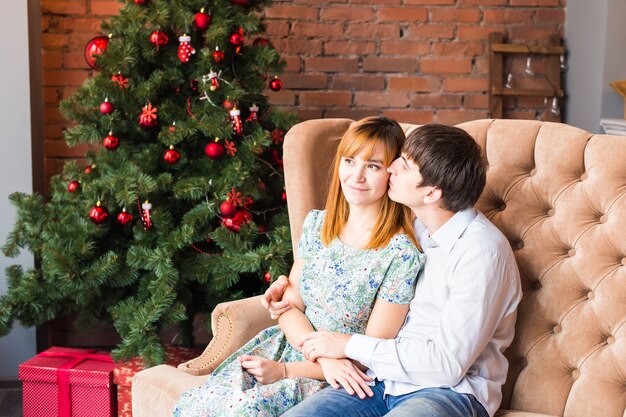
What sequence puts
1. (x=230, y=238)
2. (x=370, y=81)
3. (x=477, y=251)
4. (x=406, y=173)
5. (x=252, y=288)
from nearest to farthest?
(x=477, y=251)
(x=406, y=173)
(x=230, y=238)
(x=252, y=288)
(x=370, y=81)

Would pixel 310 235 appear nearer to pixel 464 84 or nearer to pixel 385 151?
pixel 385 151

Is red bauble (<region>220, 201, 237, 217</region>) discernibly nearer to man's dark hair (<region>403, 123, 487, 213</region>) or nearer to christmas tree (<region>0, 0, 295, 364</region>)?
christmas tree (<region>0, 0, 295, 364</region>)

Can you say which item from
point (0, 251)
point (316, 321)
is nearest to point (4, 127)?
point (0, 251)

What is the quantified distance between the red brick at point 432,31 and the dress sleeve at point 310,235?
1.85m

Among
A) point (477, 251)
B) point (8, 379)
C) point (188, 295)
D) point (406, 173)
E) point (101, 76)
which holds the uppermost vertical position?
point (101, 76)

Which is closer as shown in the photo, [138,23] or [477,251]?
[477,251]

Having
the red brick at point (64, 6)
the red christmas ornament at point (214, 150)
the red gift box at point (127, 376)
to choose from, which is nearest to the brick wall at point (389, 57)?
the red brick at point (64, 6)

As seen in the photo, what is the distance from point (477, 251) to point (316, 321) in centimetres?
48

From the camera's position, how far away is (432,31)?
3758 millimetres

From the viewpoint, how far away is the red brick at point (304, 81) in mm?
3666

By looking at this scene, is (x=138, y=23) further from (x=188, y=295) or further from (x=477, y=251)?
(x=477, y=251)

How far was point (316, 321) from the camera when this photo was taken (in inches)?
79.2

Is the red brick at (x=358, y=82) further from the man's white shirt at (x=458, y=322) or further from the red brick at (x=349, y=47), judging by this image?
the man's white shirt at (x=458, y=322)

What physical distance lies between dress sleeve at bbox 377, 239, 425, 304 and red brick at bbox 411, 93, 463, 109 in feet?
6.53
